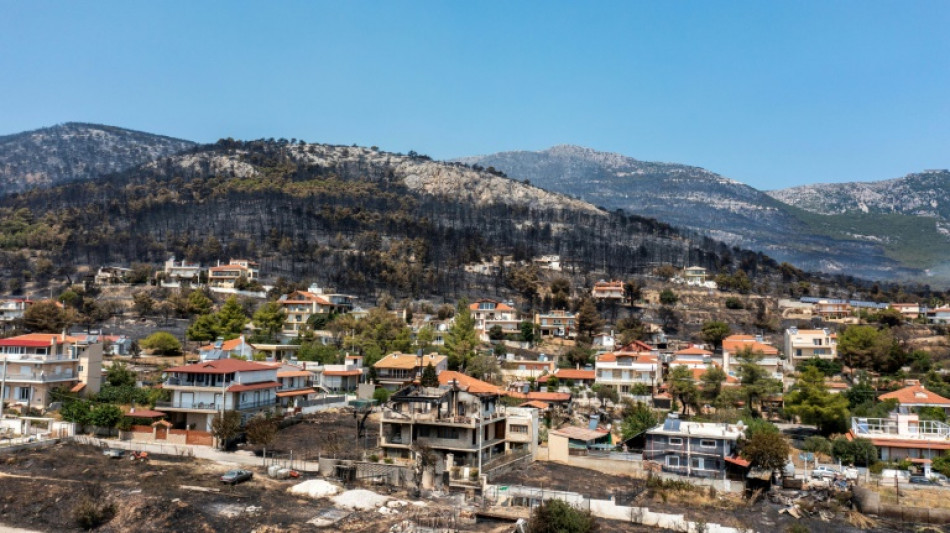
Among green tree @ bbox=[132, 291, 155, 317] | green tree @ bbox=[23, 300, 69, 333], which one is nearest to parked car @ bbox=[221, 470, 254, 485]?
green tree @ bbox=[23, 300, 69, 333]

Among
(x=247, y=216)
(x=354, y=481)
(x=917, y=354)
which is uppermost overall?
(x=247, y=216)

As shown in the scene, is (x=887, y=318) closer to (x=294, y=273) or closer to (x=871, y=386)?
(x=871, y=386)

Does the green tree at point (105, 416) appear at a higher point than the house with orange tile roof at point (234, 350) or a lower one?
lower

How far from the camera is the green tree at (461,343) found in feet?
209

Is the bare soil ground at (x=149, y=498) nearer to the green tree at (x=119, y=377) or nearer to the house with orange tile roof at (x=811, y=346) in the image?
the green tree at (x=119, y=377)

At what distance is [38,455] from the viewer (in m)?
35.5

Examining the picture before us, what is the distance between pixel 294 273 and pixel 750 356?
76.5m

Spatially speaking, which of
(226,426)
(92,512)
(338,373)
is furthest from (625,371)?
(92,512)

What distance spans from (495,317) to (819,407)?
45870mm

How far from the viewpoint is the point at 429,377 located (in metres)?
52.7

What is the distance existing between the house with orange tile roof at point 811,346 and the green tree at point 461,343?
30.3m

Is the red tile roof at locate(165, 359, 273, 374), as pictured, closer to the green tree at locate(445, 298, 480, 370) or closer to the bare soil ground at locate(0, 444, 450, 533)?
the bare soil ground at locate(0, 444, 450, 533)

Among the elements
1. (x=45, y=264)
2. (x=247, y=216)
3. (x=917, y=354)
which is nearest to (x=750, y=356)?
(x=917, y=354)

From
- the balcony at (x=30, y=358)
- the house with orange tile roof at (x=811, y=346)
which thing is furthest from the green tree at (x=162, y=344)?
the house with orange tile roof at (x=811, y=346)
